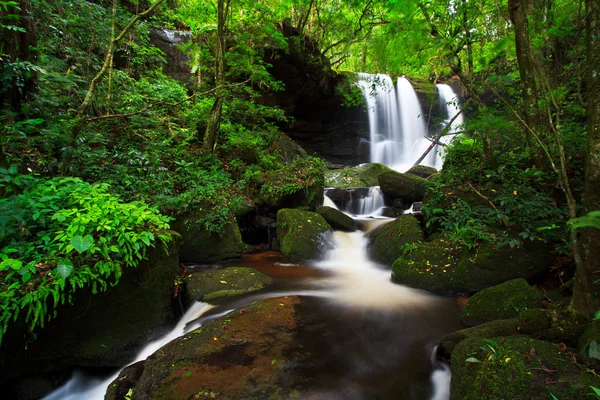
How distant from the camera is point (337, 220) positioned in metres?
7.73

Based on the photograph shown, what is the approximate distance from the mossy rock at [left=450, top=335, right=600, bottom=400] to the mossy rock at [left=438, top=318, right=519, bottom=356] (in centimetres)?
23

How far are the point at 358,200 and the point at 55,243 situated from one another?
27.6 ft

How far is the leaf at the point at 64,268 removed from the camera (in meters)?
2.58

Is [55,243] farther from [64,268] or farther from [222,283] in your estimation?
[222,283]

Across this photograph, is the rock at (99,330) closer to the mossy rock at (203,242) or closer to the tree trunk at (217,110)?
the mossy rock at (203,242)

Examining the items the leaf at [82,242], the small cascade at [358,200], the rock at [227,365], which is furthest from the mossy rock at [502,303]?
the small cascade at [358,200]

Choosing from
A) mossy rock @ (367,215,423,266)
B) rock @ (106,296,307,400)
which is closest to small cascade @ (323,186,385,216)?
mossy rock @ (367,215,423,266)

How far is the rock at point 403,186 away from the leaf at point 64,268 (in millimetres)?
8254

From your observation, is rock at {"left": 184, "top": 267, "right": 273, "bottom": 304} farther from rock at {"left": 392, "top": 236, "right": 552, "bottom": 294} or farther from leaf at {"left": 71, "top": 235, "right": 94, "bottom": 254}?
rock at {"left": 392, "top": 236, "right": 552, "bottom": 294}

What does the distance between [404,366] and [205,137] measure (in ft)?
23.6

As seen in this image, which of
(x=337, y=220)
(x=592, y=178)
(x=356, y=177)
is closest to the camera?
(x=592, y=178)

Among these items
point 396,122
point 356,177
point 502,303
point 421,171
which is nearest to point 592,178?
point 502,303

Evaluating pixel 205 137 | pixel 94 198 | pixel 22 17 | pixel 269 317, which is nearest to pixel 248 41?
pixel 205 137

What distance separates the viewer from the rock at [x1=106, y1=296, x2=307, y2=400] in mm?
2262
